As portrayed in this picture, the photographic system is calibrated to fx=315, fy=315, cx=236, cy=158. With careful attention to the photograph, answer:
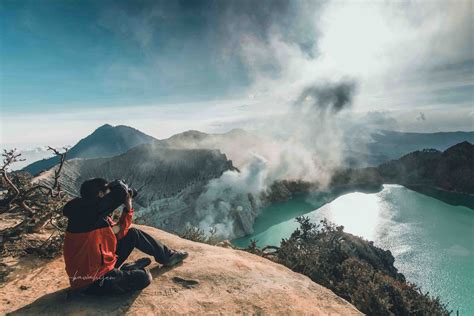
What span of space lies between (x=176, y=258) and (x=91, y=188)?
322cm

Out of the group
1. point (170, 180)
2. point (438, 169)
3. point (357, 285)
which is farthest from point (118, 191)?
point (438, 169)

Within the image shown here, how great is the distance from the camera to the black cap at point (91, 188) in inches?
259

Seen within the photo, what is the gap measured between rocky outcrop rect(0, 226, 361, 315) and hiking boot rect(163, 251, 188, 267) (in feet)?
0.47

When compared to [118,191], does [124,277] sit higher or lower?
lower

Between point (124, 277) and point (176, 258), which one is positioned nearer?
point (124, 277)

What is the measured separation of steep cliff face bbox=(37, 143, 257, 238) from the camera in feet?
310

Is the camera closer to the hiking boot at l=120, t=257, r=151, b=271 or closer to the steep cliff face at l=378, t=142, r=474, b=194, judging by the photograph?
the hiking boot at l=120, t=257, r=151, b=271

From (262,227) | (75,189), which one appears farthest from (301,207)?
(75,189)

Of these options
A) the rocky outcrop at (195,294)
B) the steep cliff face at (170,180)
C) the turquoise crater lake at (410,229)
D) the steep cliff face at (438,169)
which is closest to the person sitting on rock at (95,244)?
the rocky outcrop at (195,294)

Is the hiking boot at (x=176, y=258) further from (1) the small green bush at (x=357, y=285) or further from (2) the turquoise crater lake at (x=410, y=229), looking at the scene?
(2) the turquoise crater lake at (x=410, y=229)

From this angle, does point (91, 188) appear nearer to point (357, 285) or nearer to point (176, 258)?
point (176, 258)

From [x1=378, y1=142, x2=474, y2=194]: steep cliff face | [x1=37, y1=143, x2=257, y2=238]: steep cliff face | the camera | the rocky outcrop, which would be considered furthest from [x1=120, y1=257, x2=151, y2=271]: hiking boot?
[x1=378, y1=142, x2=474, y2=194]: steep cliff face

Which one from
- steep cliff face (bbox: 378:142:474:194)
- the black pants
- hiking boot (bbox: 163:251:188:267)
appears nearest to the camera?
the black pants

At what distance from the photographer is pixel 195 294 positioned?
23.9 feet
